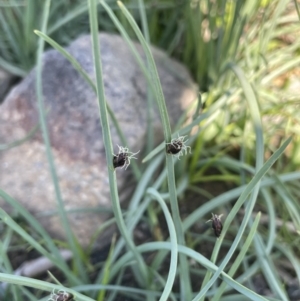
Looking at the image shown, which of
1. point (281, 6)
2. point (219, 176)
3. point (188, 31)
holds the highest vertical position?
point (281, 6)

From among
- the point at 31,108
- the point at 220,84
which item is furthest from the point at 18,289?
the point at 220,84

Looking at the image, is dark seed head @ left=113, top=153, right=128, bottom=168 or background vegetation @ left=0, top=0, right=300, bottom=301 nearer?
dark seed head @ left=113, top=153, right=128, bottom=168

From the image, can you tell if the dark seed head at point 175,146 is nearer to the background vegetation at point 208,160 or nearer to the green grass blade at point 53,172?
the background vegetation at point 208,160

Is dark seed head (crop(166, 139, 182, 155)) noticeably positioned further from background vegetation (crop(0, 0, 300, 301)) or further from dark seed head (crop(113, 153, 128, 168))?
background vegetation (crop(0, 0, 300, 301))

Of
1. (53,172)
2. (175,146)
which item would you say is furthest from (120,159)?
(53,172)

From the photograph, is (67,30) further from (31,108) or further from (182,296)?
(182,296)

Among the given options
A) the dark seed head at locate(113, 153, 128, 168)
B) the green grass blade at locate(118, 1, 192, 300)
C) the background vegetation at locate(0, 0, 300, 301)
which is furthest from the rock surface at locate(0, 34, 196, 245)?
the dark seed head at locate(113, 153, 128, 168)

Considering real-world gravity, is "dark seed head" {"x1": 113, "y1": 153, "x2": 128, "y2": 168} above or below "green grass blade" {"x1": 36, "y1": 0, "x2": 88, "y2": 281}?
above

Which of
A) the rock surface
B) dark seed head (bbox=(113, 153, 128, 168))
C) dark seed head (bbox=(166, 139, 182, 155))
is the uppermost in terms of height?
dark seed head (bbox=(166, 139, 182, 155))
